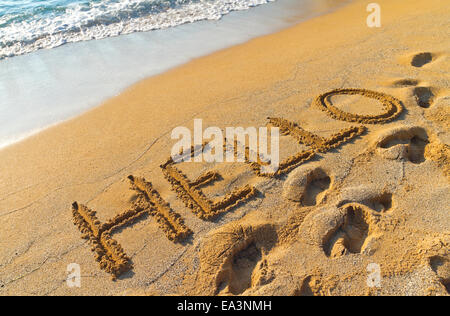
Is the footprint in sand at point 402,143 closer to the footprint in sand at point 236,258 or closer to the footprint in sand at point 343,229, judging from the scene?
the footprint in sand at point 343,229

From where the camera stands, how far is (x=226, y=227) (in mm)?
3273

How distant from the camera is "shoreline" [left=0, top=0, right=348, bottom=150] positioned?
Result: 517 cm

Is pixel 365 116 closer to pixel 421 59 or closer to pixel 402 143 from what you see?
pixel 402 143

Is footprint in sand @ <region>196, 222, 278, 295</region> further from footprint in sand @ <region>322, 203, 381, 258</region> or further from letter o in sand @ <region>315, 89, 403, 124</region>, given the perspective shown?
letter o in sand @ <region>315, 89, 403, 124</region>

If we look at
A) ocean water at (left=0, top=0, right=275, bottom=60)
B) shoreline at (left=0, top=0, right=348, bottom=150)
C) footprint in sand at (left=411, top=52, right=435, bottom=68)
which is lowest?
footprint in sand at (left=411, top=52, right=435, bottom=68)

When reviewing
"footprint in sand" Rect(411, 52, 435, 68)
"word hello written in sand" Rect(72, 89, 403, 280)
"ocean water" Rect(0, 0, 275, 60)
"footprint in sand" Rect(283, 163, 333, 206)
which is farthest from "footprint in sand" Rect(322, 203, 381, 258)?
"ocean water" Rect(0, 0, 275, 60)

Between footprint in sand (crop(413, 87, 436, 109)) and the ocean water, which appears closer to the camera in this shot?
footprint in sand (crop(413, 87, 436, 109))

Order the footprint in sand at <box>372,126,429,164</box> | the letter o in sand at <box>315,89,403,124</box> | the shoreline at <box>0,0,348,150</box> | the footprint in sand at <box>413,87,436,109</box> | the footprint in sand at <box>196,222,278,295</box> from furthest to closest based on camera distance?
the shoreline at <box>0,0,348,150</box> → the footprint in sand at <box>413,87,436,109</box> → the letter o in sand at <box>315,89,403,124</box> → the footprint in sand at <box>372,126,429,164</box> → the footprint in sand at <box>196,222,278,295</box>

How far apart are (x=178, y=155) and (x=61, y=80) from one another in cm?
326

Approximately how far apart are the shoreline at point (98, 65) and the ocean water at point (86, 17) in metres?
0.41

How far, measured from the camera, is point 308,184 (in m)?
3.67

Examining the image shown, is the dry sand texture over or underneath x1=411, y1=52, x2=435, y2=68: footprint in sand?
underneath

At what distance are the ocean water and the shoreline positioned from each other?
0.41m

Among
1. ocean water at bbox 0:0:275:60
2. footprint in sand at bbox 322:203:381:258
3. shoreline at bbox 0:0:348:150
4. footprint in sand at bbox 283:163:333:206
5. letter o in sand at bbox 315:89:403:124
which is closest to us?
footprint in sand at bbox 322:203:381:258
